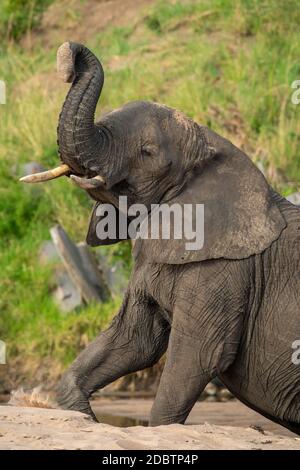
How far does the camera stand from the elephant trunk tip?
24.5 feet

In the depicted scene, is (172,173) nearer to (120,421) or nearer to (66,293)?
(120,421)

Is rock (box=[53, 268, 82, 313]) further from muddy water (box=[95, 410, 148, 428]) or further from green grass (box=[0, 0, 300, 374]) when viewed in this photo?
muddy water (box=[95, 410, 148, 428])

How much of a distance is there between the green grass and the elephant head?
5.83 meters

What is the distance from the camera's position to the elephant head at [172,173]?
7609 millimetres

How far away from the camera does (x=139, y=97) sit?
17.7 m

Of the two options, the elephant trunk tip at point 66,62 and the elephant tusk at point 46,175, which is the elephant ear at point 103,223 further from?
the elephant trunk tip at point 66,62

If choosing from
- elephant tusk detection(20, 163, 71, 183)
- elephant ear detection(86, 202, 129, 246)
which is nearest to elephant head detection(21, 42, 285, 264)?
elephant tusk detection(20, 163, 71, 183)

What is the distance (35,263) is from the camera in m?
15.4

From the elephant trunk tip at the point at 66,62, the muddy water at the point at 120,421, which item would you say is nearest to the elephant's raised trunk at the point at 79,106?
the elephant trunk tip at the point at 66,62

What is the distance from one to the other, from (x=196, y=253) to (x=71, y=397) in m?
1.11

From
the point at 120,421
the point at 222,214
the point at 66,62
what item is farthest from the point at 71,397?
the point at 120,421

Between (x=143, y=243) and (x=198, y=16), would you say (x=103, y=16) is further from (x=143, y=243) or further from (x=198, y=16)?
(x=143, y=243)
